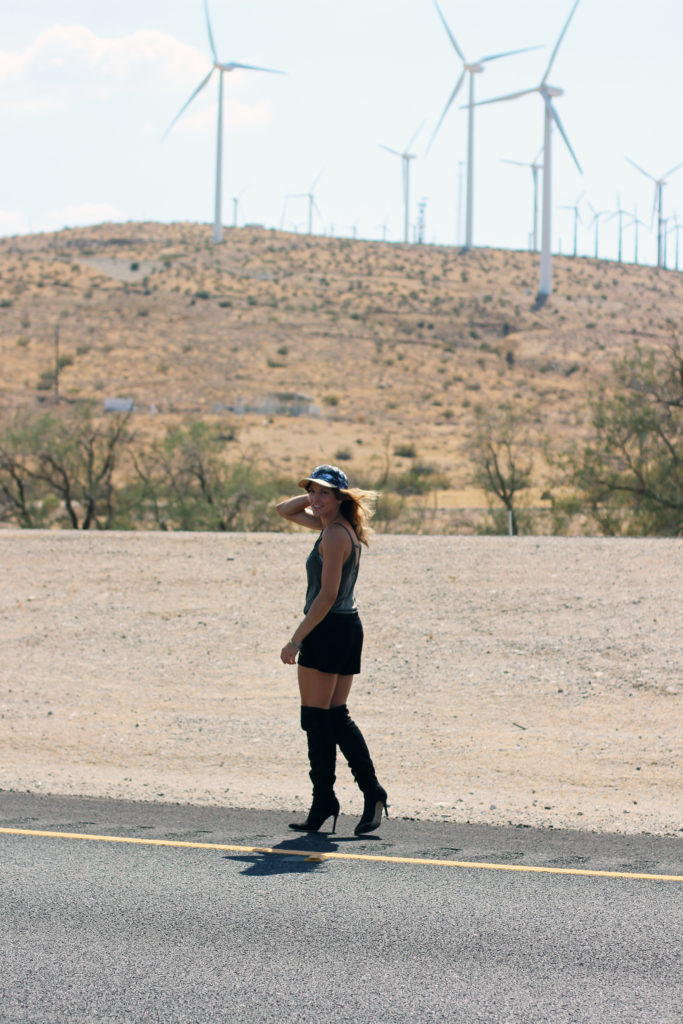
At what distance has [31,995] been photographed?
4.31 m

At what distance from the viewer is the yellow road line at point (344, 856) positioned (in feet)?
19.3

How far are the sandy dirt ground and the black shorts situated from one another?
1660mm

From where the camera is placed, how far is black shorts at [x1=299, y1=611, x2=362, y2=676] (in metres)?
6.43

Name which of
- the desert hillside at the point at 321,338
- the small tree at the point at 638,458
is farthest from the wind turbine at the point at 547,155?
the small tree at the point at 638,458

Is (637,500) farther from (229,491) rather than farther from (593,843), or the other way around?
(593,843)

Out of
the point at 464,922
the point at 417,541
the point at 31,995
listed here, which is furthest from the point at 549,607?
the point at 31,995

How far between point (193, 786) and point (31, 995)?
4.23 m

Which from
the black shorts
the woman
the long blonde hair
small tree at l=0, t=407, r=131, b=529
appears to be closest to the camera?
the woman

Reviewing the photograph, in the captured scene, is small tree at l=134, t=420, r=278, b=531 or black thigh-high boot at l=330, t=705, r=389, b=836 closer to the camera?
black thigh-high boot at l=330, t=705, r=389, b=836

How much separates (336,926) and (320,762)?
5.17ft

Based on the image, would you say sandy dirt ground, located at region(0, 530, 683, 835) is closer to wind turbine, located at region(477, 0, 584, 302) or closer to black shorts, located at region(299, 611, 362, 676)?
black shorts, located at region(299, 611, 362, 676)

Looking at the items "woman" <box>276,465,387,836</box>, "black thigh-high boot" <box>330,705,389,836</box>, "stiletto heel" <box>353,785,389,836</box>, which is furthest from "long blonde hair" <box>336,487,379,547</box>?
"stiletto heel" <box>353,785,389,836</box>

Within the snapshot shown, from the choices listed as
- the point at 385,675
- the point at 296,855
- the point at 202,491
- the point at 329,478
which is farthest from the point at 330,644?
the point at 202,491

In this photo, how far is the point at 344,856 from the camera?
244 inches
